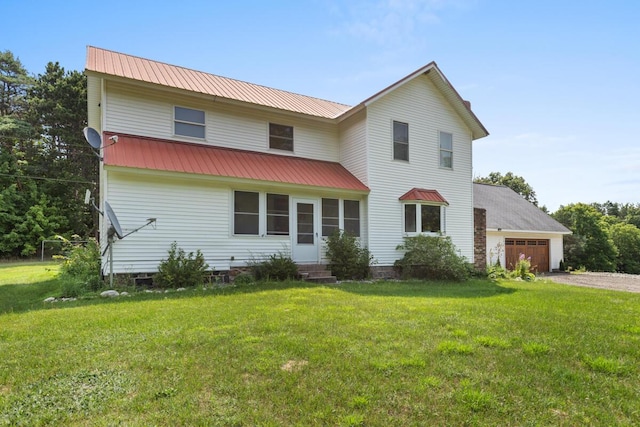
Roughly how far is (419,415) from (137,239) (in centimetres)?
856

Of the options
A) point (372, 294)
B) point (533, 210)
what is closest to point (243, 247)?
point (372, 294)

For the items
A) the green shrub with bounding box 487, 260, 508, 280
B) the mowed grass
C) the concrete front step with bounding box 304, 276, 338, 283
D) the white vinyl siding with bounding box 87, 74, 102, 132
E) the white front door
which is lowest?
the green shrub with bounding box 487, 260, 508, 280

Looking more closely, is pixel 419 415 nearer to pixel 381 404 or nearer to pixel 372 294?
pixel 381 404

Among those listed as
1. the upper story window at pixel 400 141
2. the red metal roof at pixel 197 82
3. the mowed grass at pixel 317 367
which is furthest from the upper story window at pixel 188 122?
the upper story window at pixel 400 141

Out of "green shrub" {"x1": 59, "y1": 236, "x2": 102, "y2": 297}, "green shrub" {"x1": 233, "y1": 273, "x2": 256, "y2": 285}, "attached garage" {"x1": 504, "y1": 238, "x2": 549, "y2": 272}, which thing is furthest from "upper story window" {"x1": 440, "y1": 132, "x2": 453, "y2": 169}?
"green shrub" {"x1": 59, "y1": 236, "x2": 102, "y2": 297}

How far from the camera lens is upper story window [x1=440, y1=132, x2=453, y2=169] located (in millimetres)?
14398

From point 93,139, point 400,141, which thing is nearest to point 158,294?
point 93,139

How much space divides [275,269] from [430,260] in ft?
17.7

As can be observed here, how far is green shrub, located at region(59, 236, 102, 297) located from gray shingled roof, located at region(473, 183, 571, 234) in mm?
18145

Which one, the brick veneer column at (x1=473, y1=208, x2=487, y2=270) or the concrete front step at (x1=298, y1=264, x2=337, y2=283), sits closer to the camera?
the concrete front step at (x1=298, y1=264, x2=337, y2=283)

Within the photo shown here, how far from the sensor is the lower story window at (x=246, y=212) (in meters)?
10.7

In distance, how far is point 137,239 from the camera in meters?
9.23

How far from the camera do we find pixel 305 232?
11820mm

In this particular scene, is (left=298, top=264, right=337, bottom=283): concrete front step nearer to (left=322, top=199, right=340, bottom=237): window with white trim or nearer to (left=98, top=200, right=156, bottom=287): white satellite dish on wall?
(left=322, top=199, right=340, bottom=237): window with white trim
